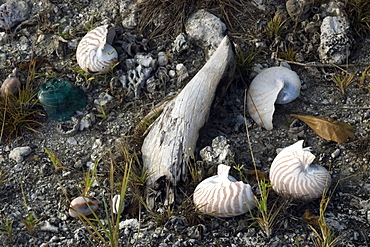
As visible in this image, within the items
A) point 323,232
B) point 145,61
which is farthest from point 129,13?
point 323,232

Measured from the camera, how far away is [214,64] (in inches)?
179

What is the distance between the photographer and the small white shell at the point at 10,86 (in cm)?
487

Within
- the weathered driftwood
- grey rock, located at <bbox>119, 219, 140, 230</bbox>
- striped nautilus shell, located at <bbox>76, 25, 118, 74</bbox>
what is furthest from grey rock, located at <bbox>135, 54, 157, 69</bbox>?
grey rock, located at <bbox>119, 219, 140, 230</bbox>

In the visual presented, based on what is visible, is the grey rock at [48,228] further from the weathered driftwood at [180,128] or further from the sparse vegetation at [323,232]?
the sparse vegetation at [323,232]

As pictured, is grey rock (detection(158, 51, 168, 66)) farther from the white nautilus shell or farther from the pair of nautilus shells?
the pair of nautilus shells

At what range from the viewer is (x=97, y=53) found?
4.87 metres

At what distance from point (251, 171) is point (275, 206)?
0.38 m

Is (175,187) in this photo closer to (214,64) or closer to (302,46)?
(214,64)

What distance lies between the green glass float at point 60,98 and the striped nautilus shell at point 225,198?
155 centimetres

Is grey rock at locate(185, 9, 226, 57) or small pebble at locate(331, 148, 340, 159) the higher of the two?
grey rock at locate(185, 9, 226, 57)

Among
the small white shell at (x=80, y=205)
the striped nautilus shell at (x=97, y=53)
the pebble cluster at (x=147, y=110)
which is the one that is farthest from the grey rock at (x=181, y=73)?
the small white shell at (x=80, y=205)

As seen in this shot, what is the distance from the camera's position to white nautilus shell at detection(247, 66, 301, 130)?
4547 millimetres

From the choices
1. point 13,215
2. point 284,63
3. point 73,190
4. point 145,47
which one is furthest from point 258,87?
point 13,215

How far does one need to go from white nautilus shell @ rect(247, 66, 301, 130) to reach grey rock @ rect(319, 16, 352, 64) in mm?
449
